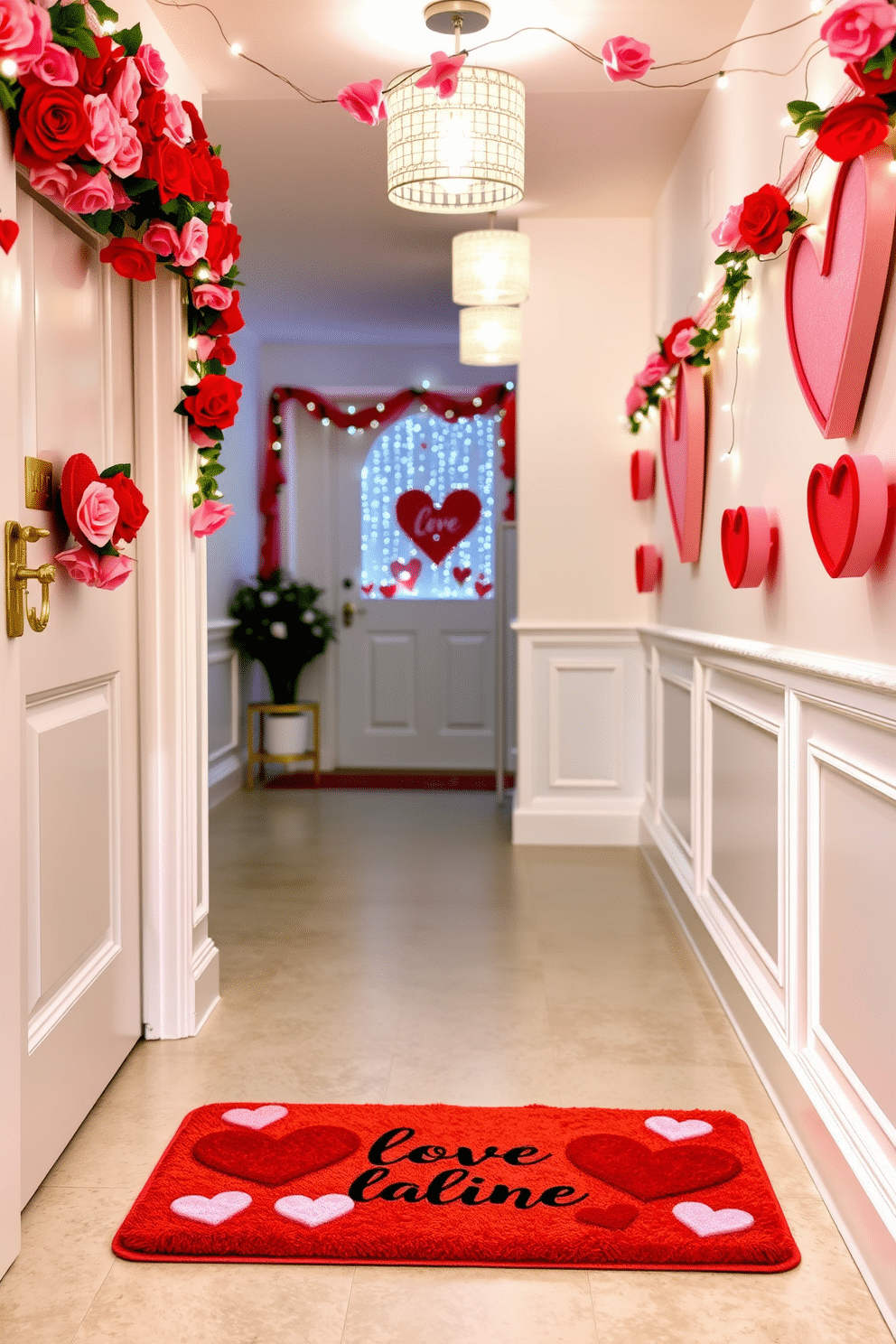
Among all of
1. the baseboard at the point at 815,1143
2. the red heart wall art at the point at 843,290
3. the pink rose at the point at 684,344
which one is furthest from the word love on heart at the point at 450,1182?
the pink rose at the point at 684,344

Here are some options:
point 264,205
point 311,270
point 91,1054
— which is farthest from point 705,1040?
point 311,270

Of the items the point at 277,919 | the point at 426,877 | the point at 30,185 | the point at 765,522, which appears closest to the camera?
the point at 30,185

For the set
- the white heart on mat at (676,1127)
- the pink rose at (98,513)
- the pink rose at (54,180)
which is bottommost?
the white heart on mat at (676,1127)

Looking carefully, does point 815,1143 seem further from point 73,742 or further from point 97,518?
point 97,518

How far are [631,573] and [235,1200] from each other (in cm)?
A: 331

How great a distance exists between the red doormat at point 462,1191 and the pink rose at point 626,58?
190 cm

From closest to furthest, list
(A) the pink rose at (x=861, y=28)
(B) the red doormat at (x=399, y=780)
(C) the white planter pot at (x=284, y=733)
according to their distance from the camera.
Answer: (A) the pink rose at (x=861, y=28) → (B) the red doormat at (x=399, y=780) → (C) the white planter pot at (x=284, y=733)

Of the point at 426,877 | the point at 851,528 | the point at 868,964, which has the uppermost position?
the point at 851,528

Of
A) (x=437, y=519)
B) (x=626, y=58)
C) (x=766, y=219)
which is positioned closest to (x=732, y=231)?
(x=766, y=219)

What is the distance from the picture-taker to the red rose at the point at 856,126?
1566mm

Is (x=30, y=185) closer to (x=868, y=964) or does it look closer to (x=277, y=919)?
(x=868, y=964)

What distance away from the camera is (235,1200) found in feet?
6.33

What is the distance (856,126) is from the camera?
158 cm

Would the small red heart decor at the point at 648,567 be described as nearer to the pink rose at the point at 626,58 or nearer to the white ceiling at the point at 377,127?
the white ceiling at the point at 377,127
